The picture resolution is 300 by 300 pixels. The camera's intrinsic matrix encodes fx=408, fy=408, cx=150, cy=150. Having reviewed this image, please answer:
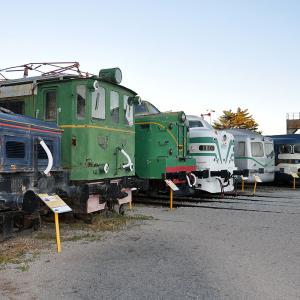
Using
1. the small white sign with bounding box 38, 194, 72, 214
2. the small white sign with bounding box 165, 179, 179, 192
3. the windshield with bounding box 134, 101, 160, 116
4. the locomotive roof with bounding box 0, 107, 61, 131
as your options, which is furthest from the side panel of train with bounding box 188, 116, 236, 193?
the small white sign with bounding box 38, 194, 72, 214

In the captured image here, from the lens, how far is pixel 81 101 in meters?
7.84

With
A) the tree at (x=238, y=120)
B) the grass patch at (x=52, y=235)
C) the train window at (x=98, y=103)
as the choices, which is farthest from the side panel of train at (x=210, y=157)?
the tree at (x=238, y=120)

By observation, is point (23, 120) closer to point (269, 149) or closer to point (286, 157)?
point (269, 149)

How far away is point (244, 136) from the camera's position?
57.3 feet

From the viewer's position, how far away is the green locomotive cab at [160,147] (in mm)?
11320

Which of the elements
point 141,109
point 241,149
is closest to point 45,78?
point 141,109

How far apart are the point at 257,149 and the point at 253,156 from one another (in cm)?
51

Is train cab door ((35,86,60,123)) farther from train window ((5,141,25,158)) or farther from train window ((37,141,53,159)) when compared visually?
train window ((5,141,25,158))

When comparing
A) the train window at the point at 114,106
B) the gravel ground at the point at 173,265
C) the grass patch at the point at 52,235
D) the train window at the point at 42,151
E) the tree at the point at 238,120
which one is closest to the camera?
the gravel ground at the point at 173,265

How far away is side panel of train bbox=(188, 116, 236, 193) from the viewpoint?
13125mm

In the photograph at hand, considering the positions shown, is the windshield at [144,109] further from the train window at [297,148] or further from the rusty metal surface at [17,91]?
the train window at [297,148]

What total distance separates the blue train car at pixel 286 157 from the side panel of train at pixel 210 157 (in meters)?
6.25

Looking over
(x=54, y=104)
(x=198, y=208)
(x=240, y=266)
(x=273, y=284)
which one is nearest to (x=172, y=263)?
(x=240, y=266)

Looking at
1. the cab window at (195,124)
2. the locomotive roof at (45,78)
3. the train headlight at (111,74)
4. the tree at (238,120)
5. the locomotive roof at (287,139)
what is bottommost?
the locomotive roof at (287,139)
